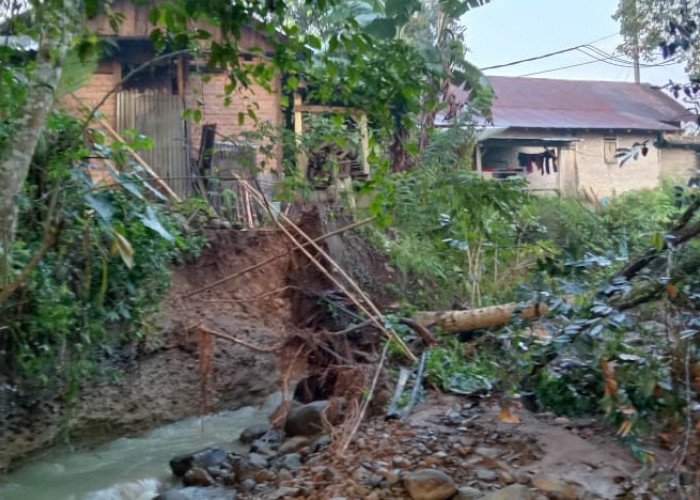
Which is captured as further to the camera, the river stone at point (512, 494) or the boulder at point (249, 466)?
the boulder at point (249, 466)

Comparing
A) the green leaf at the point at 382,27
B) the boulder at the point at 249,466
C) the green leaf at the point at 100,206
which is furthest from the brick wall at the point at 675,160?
the green leaf at the point at 100,206

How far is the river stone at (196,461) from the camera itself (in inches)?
247

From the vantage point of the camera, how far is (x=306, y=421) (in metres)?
6.71

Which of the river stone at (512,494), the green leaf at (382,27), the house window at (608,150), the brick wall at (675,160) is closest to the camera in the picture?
→ the river stone at (512,494)

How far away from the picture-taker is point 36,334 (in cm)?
557

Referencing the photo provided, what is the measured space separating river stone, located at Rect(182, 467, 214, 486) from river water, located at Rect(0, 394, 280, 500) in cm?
30

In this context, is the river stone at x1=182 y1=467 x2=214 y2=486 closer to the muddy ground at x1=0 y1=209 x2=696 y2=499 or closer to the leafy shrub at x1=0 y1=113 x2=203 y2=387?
the muddy ground at x1=0 y1=209 x2=696 y2=499

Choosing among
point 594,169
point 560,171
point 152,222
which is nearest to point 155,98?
point 152,222

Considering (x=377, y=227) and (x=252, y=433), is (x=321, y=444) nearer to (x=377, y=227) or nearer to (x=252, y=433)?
(x=252, y=433)

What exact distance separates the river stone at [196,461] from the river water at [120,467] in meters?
0.12

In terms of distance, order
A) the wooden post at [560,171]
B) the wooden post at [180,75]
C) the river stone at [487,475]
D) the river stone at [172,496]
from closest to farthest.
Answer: the river stone at [487,475] < the river stone at [172,496] < the wooden post at [180,75] < the wooden post at [560,171]

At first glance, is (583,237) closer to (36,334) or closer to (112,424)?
(112,424)

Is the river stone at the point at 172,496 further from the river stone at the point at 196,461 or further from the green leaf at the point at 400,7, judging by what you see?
the green leaf at the point at 400,7

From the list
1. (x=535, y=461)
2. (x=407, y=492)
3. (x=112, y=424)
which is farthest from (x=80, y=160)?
(x=535, y=461)
